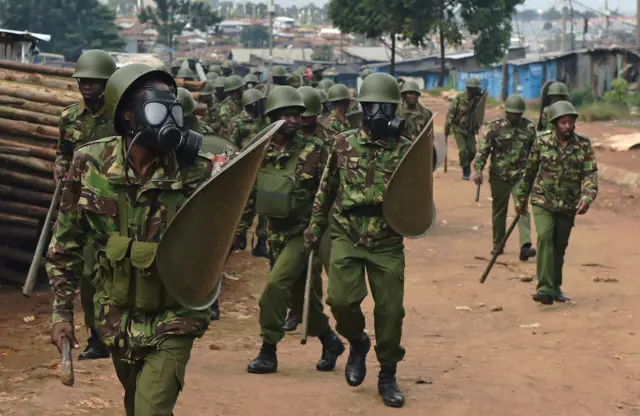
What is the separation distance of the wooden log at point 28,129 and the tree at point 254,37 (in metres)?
120

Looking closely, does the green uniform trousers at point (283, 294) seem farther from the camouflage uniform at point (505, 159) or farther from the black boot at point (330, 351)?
the camouflage uniform at point (505, 159)

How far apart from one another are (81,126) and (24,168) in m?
2.50

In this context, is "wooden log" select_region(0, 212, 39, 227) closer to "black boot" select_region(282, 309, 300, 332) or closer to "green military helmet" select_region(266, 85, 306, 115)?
"black boot" select_region(282, 309, 300, 332)

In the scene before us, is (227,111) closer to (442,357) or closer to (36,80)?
(36,80)

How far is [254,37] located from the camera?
13062cm

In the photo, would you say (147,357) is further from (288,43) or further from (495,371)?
(288,43)

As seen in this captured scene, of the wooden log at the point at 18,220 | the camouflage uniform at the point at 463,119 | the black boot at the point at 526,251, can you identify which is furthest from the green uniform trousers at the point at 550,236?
the camouflage uniform at the point at 463,119

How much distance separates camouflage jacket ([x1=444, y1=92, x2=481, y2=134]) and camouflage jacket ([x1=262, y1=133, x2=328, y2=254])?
1276 cm

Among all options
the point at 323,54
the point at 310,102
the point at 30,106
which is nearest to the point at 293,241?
the point at 310,102

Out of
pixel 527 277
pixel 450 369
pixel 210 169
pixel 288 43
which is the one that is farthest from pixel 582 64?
pixel 288 43

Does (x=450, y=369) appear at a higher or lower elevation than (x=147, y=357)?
lower

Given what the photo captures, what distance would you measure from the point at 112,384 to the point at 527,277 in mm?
6312

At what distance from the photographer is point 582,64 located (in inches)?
1967

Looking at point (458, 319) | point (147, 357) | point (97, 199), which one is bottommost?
point (458, 319)
